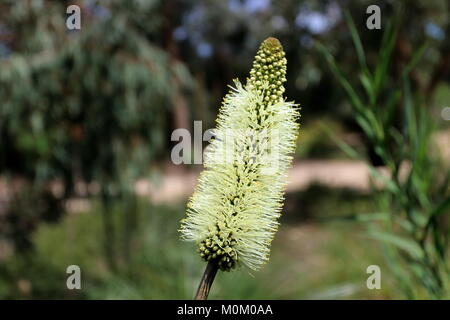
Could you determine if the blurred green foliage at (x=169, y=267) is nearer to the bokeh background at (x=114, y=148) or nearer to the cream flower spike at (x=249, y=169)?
the bokeh background at (x=114, y=148)

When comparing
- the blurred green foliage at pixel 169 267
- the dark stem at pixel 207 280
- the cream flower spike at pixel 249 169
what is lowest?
the blurred green foliage at pixel 169 267

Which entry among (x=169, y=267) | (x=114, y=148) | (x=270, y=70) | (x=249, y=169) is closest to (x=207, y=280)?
(x=249, y=169)

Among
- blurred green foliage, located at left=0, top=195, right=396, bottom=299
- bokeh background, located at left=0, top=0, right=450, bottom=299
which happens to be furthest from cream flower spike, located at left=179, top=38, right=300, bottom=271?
→ bokeh background, located at left=0, top=0, right=450, bottom=299

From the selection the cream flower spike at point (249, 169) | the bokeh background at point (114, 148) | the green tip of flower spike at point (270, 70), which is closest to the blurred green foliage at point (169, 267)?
the bokeh background at point (114, 148)

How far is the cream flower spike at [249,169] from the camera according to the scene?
75 cm

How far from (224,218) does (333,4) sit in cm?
497

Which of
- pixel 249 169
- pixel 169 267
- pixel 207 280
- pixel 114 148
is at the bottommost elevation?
pixel 169 267

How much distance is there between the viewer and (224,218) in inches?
30.1

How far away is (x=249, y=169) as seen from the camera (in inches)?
30.2

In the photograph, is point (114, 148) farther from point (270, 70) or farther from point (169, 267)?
point (270, 70)

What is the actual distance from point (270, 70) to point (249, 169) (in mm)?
168

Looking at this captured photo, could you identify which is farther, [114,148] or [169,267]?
[114,148]
